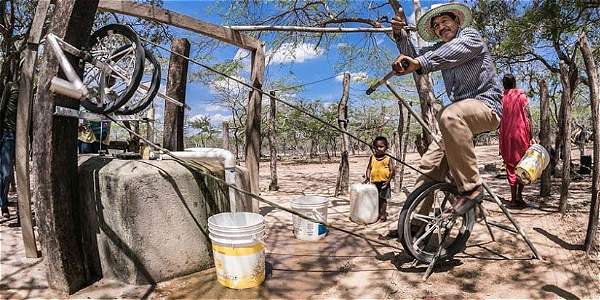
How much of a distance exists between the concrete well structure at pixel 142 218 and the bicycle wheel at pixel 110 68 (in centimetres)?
57

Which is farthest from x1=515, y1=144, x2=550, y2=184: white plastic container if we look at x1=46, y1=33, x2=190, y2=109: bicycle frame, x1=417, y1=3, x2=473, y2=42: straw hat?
x1=46, y1=33, x2=190, y2=109: bicycle frame

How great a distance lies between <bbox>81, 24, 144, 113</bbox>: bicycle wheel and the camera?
290 centimetres

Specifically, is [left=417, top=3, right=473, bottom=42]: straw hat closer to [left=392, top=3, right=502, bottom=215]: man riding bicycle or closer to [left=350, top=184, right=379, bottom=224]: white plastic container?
[left=392, top=3, right=502, bottom=215]: man riding bicycle

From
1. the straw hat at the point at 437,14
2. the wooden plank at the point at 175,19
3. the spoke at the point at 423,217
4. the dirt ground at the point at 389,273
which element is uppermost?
the wooden plank at the point at 175,19

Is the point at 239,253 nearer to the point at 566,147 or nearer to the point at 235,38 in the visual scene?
the point at 235,38

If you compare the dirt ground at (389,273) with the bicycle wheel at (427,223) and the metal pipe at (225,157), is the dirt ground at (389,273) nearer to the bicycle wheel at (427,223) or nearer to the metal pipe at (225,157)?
the bicycle wheel at (427,223)

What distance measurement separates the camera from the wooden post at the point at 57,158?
3.03 meters

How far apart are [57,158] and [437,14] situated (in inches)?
126

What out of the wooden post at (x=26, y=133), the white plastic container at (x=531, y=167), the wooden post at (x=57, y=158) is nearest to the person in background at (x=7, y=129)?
the wooden post at (x=26, y=133)

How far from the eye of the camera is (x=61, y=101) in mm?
3084

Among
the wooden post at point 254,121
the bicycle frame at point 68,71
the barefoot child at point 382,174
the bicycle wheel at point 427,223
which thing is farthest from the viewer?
the wooden post at point 254,121

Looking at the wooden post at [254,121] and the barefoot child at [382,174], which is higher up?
the wooden post at [254,121]

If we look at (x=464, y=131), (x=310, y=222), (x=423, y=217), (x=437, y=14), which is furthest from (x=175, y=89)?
(x=464, y=131)

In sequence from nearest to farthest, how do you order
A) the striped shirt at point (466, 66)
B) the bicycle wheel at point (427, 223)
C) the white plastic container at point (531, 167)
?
the striped shirt at point (466, 66) → the bicycle wheel at point (427, 223) → the white plastic container at point (531, 167)
